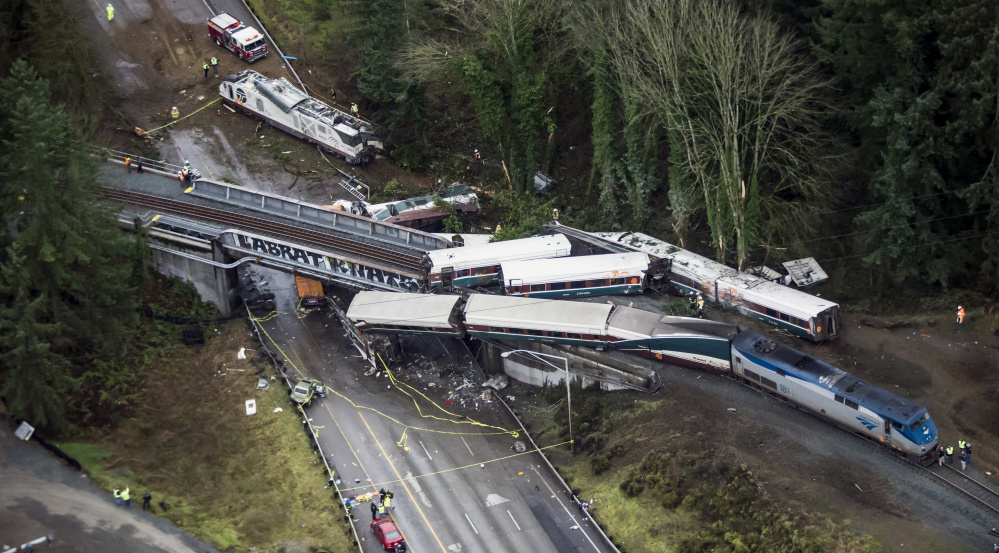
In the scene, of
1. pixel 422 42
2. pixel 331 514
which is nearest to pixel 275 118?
pixel 422 42

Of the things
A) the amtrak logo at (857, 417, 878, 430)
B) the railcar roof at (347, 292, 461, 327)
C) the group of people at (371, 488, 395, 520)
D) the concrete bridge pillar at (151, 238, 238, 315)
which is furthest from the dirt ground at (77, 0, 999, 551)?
the railcar roof at (347, 292, 461, 327)

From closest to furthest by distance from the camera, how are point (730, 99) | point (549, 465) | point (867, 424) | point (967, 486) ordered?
point (967, 486) < point (867, 424) < point (549, 465) < point (730, 99)

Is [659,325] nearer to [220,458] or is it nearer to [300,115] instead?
[220,458]

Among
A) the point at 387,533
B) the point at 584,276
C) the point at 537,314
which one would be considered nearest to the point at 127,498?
the point at 387,533

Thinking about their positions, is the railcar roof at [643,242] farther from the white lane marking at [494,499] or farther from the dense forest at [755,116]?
the white lane marking at [494,499]

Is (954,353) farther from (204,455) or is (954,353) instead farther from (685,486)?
(204,455)

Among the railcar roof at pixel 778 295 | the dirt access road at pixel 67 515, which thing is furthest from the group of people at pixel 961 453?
the dirt access road at pixel 67 515
